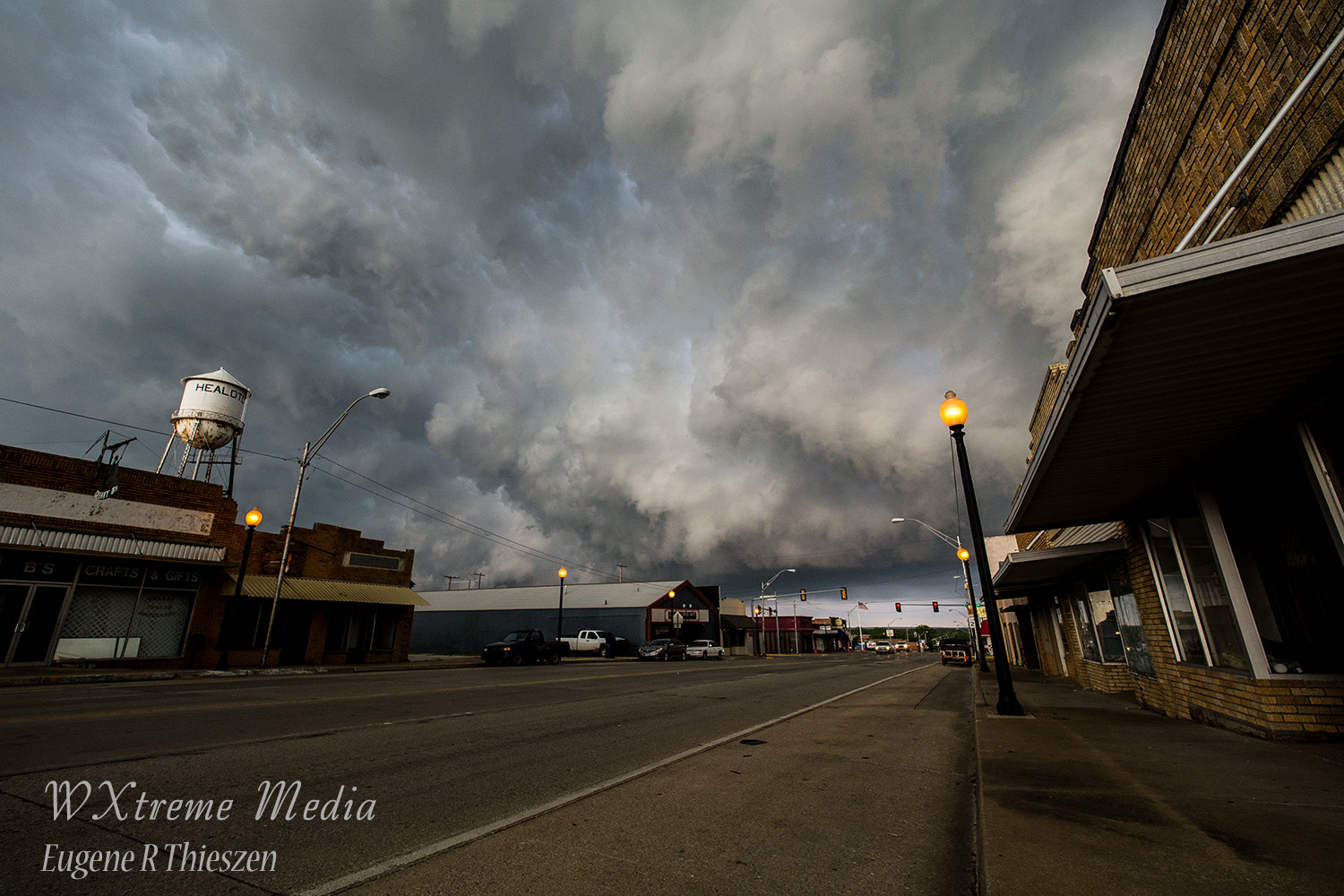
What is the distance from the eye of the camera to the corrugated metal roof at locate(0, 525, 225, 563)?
17922 mm

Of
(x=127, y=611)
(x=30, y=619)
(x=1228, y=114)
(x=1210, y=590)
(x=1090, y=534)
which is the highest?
(x=1228, y=114)

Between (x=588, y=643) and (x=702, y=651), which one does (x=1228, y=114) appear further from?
(x=588, y=643)

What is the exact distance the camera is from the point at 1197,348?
443 cm

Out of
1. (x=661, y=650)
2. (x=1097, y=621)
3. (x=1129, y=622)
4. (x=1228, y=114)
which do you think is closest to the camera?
(x=1228, y=114)

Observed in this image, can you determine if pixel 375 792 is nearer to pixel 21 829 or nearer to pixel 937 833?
pixel 21 829

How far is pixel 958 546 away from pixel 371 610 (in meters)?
28.8

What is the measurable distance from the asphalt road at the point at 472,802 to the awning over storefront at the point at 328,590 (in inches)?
614

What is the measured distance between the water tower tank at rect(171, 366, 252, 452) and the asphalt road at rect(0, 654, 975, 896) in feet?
75.6

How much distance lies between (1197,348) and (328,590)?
3068 cm

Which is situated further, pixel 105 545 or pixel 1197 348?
pixel 105 545

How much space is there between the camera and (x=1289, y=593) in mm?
7000

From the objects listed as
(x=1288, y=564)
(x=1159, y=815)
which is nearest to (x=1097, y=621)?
(x=1288, y=564)

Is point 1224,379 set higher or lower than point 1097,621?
higher

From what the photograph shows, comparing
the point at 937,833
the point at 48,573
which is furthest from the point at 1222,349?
the point at 48,573
